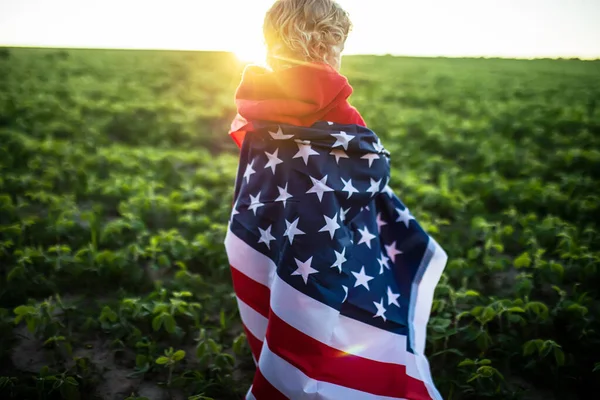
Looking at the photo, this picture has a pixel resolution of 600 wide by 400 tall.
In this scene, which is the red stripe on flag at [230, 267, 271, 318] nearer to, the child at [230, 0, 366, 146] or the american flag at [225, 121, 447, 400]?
the american flag at [225, 121, 447, 400]

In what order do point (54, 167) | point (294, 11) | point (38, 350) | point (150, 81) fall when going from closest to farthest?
point (294, 11), point (38, 350), point (54, 167), point (150, 81)

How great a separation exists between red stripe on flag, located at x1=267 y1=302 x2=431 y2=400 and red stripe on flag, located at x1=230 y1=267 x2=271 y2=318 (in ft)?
0.65

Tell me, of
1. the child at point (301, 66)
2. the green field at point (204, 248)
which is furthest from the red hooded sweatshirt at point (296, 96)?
the green field at point (204, 248)

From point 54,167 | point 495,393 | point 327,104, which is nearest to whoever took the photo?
point 327,104

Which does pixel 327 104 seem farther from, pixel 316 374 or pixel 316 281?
pixel 316 374

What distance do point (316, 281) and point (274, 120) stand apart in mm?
705

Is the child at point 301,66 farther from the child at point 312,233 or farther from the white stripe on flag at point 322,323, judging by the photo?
the white stripe on flag at point 322,323

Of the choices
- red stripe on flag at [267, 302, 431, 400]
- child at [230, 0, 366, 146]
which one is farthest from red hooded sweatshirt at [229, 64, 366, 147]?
red stripe on flag at [267, 302, 431, 400]

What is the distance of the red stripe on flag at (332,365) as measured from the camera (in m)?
1.79

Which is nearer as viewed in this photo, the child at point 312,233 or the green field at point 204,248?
the child at point 312,233

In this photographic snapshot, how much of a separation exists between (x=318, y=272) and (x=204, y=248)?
201cm

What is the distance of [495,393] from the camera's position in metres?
2.30

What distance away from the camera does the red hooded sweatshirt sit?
180 cm

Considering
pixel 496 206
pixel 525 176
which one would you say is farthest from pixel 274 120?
pixel 525 176
